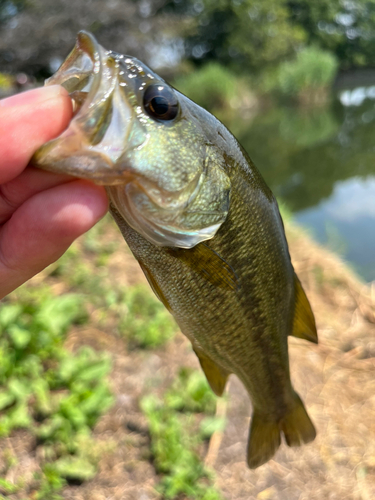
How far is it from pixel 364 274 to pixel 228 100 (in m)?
15.9

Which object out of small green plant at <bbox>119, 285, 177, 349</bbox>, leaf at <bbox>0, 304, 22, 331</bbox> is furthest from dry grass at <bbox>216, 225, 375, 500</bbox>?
leaf at <bbox>0, 304, 22, 331</bbox>

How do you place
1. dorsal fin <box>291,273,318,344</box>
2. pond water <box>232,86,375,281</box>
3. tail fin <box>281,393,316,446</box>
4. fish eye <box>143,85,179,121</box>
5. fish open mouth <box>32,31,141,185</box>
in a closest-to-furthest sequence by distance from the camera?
fish open mouth <box>32,31,141,185</box>
fish eye <box>143,85,179,121</box>
dorsal fin <box>291,273,318,344</box>
tail fin <box>281,393,316,446</box>
pond water <box>232,86,375,281</box>

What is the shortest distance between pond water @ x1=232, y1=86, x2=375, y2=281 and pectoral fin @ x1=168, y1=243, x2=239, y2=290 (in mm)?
5198

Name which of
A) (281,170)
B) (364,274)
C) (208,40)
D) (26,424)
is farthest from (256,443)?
(208,40)

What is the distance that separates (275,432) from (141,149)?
1633mm

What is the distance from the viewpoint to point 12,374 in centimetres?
245

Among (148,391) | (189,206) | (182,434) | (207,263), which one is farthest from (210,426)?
(189,206)

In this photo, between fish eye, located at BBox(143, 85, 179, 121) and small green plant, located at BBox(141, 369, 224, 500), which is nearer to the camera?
fish eye, located at BBox(143, 85, 179, 121)

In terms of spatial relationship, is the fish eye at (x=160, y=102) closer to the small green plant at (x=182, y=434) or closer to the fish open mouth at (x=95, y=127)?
the fish open mouth at (x=95, y=127)

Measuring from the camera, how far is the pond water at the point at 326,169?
22.7 ft

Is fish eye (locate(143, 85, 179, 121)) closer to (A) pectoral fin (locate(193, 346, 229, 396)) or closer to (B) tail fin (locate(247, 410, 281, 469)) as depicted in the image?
(A) pectoral fin (locate(193, 346, 229, 396))

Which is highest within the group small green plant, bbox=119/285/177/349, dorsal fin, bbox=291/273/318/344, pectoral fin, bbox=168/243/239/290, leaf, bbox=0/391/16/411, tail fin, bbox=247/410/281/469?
pectoral fin, bbox=168/243/239/290

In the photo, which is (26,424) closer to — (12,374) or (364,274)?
(12,374)

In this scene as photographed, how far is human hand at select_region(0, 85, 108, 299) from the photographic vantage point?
940 millimetres
